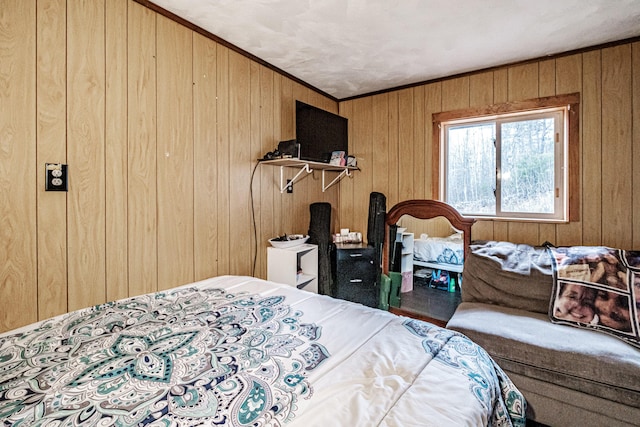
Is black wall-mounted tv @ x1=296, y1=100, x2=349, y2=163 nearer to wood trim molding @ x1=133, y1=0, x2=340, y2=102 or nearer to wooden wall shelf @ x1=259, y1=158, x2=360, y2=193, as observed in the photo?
wooden wall shelf @ x1=259, y1=158, x2=360, y2=193

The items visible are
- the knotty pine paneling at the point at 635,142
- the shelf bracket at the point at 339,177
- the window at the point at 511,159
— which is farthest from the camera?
the shelf bracket at the point at 339,177

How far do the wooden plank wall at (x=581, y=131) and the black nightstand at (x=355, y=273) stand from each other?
75cm

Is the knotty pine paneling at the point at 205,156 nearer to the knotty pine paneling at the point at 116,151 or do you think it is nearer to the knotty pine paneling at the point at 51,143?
the knotty pine paneling at the point at 116,151

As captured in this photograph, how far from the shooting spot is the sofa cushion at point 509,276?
80.1 inches

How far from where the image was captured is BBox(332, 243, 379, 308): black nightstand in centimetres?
291

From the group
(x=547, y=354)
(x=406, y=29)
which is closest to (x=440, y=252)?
(x=547, y=354)

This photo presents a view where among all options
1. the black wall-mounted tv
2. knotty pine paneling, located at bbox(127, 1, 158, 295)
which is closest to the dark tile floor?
the black wall-mounted tv

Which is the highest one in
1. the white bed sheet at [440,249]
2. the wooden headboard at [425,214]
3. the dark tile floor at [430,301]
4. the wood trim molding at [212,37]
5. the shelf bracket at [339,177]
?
the wood trim molding at [212,37]

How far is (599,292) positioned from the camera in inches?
71.6

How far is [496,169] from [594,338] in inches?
60.4

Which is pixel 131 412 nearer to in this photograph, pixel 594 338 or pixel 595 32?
pixel 594 338

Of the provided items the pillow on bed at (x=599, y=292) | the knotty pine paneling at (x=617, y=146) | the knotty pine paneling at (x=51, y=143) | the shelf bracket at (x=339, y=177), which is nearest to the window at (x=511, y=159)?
the knotty pine paneling at (x=617, y=146)

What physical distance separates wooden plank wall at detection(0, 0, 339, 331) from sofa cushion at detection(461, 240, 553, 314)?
5.75 feet

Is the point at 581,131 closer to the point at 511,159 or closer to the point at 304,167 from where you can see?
the point at 511,159
